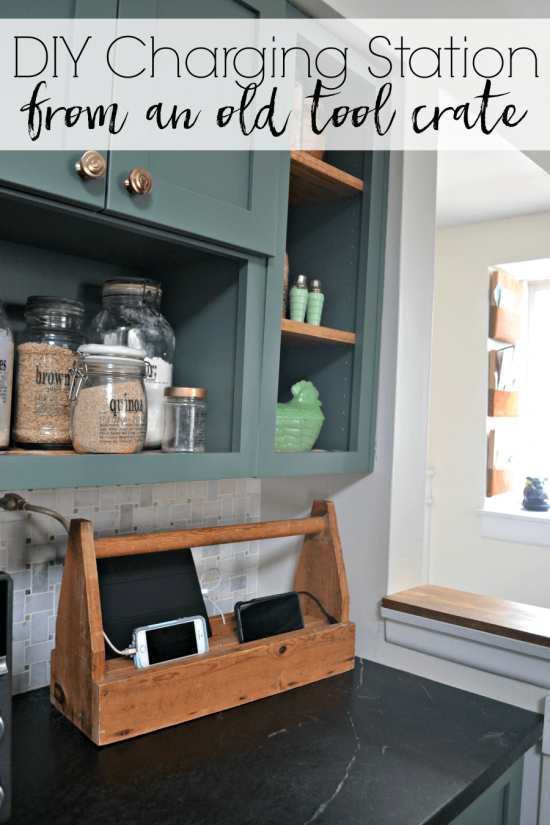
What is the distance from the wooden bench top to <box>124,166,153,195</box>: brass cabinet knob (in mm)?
1000

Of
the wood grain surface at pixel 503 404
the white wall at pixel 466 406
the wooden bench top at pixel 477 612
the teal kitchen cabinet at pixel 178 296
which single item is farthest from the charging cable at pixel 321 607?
the wood grain surface at pixel 503 404

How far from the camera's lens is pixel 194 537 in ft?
3.93

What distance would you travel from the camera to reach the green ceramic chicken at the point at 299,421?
53.5 inches

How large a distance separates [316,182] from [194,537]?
2.63 ft

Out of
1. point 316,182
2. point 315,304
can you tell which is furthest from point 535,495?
point 316,182

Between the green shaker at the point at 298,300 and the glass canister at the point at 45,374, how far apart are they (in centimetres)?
50

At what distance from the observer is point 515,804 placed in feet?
4.03

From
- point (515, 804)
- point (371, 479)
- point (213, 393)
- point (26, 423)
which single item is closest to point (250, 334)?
point (213, 393)

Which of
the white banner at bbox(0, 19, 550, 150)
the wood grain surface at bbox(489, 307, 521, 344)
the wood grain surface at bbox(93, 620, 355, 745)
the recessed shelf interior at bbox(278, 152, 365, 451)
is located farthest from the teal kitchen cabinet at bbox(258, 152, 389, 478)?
the wood grain surface at bbox(489, 307, 521, 344)

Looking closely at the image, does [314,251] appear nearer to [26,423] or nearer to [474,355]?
[26,423]

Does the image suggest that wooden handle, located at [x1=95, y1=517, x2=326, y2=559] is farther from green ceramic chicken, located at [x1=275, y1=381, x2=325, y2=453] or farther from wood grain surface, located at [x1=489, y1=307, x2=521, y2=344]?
wood grain surface, located at [x1=489, y1=307, x2=521, y2=344]

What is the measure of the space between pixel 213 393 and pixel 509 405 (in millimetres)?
2605

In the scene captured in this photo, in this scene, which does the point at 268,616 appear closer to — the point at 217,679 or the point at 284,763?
the point at 217,679

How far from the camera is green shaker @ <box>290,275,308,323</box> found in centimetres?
141
